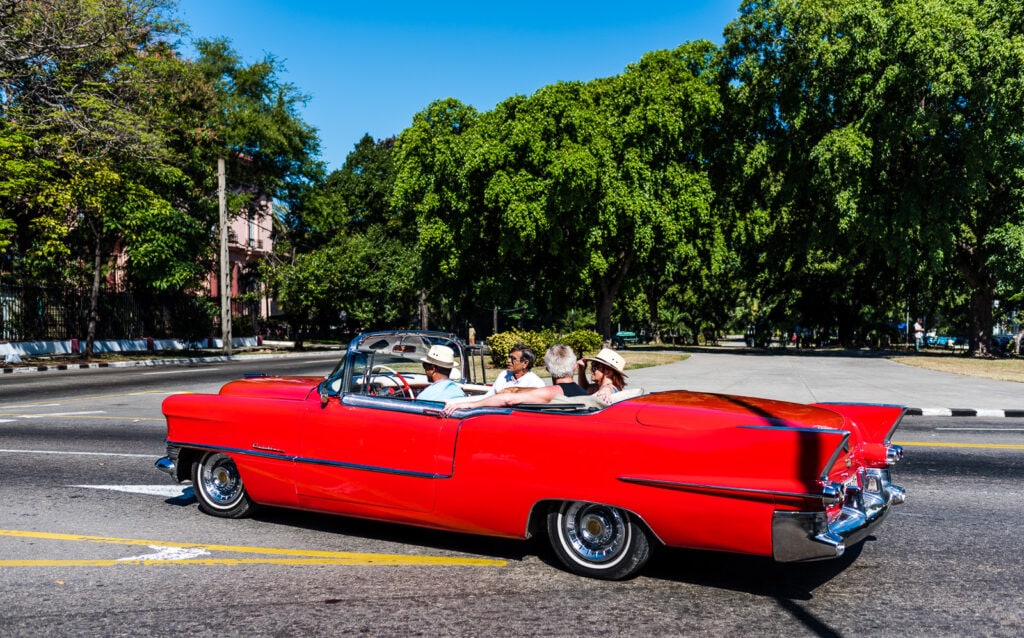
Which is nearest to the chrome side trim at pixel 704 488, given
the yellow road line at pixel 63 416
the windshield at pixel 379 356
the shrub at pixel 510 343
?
the windshield at pixel 379 356

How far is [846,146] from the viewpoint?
92.9ft

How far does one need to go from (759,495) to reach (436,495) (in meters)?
2.03

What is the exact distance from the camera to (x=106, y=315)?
35.8 m

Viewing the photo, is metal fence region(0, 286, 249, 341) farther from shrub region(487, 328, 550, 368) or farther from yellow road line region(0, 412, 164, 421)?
shrub region(487, 328, 550, 368)

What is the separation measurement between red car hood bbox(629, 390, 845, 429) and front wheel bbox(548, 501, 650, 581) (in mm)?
617

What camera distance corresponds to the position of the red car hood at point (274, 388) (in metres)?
6.10

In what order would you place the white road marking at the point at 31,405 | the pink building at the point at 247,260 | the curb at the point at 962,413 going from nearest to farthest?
1. the curb at the point at 962,413
2. the white road marking at the point at 31,405
3. the pink building at the point at 247,260

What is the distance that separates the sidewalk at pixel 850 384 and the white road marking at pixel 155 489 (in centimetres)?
1100

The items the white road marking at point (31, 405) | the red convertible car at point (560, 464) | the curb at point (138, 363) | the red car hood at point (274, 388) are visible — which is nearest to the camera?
the red convertible car at point (560, 464)

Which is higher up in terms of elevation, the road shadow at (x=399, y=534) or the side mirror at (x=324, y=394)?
the side mirror at (x=324, y=394)

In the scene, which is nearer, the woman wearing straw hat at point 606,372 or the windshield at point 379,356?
the windshield at point 379,356

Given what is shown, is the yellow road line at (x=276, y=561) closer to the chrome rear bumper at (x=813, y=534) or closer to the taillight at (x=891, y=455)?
the chrome rear bumper at (x=813, y=534)

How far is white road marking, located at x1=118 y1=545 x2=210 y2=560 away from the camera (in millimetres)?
5160

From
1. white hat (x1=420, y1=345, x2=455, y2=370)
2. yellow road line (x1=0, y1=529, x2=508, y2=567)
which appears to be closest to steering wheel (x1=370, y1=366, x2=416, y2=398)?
white hat (x1=420, y1=345, x2=455, y2=370)
